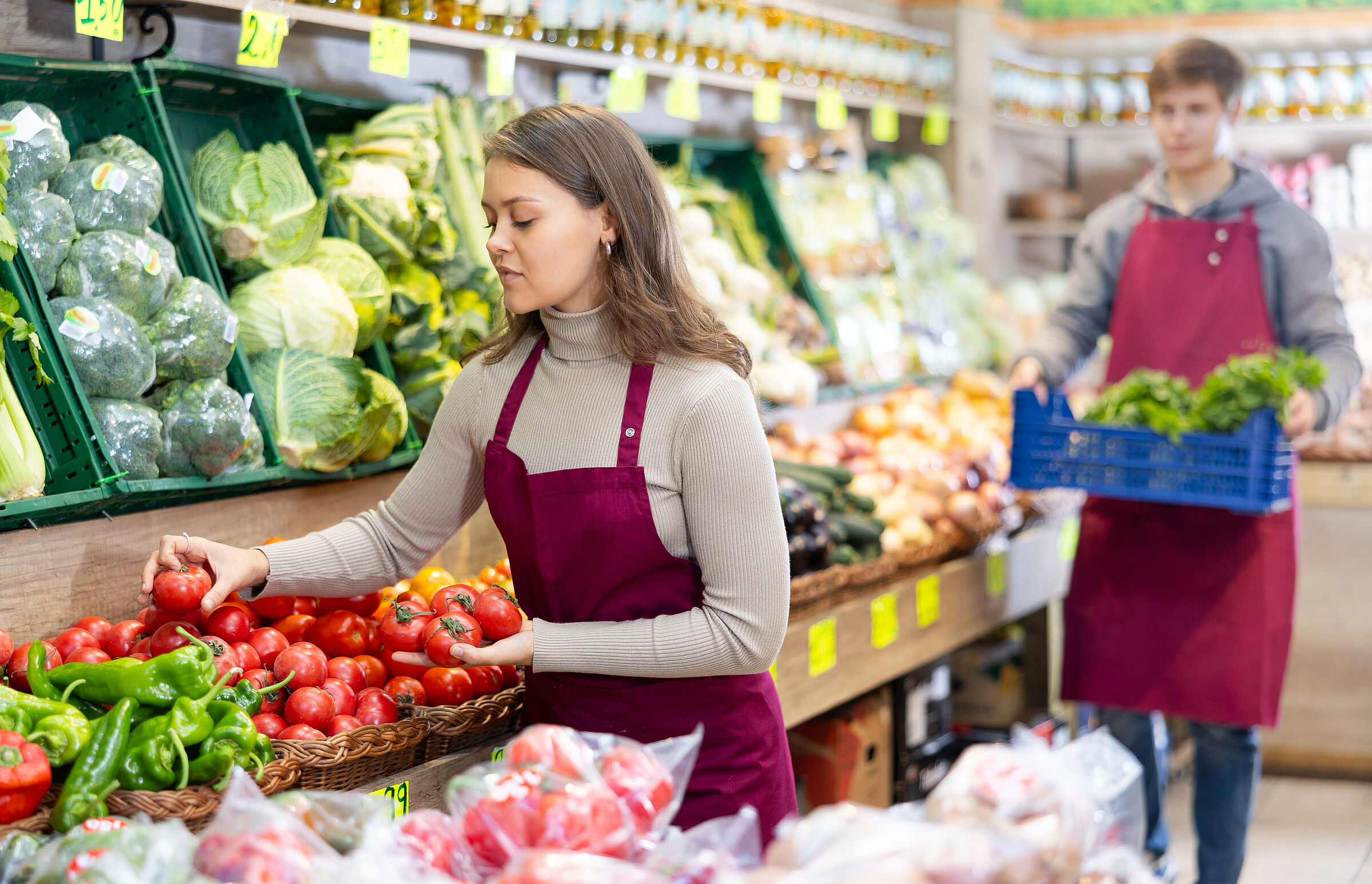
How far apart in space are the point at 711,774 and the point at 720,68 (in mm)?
2816

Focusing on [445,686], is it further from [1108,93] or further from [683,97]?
[1108,93]

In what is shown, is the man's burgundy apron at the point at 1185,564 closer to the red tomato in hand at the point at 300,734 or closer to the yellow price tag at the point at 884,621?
the yellow price tag at the point at 884,621

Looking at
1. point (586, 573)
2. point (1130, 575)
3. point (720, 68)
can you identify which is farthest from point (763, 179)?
point (586, 573)

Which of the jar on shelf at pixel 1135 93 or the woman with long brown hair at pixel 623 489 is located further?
the jar on shelf at pixel 1135 93

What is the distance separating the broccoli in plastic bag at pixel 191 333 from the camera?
249 centimetres

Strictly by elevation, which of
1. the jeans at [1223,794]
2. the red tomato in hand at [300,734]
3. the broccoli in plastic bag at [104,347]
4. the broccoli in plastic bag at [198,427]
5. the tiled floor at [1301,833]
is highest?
the broccoli in plastic bag at [104,347]

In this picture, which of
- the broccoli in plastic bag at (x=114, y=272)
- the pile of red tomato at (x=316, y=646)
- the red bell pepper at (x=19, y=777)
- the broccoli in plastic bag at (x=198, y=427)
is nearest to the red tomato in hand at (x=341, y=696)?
the pile of red tomato at (x=316, y=646)

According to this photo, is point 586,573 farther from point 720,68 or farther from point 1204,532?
point 720,68

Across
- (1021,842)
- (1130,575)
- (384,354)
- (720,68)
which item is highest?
(720,68)

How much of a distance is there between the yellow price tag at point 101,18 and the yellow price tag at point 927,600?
93.8 inches

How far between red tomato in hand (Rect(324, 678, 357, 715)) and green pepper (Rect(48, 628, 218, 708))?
0.26 metres

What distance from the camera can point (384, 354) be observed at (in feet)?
9.91

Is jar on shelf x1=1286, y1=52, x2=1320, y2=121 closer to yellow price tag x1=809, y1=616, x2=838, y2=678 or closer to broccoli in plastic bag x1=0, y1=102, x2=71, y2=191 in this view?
yellow price tag x1=809, y1=616, x2=838, y2=678

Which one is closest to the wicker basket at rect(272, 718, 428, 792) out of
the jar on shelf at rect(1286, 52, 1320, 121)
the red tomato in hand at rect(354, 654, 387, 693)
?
→ the red tomato in hand at rect(354, 654, 387, 693)
